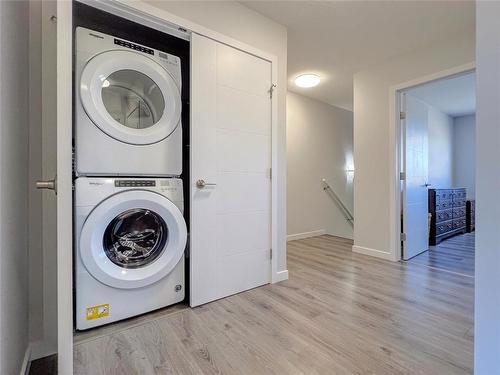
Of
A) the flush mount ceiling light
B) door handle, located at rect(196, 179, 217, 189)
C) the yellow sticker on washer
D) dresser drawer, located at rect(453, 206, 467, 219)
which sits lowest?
the yellow sticker on washer

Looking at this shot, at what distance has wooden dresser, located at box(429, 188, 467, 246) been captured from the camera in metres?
3.62

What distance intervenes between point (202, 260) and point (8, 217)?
3.61 ft

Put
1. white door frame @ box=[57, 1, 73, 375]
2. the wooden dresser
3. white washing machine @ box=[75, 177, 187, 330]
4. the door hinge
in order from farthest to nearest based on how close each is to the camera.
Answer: the wooden dresser
the door hinge
white washing machine @ box=[75, 177, 187, 330]
white door frame @ box=[57, 1, 73, 375]

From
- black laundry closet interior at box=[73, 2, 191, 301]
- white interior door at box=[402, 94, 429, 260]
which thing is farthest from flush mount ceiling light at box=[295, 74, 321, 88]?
black laundry closet interior at box=[73, 2, 191, 301]

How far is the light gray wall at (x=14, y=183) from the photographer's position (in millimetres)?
783

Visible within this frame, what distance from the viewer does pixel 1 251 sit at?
75cm

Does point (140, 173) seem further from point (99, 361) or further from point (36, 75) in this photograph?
point (99, 361)

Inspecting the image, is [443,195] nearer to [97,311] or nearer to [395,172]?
[395,172]

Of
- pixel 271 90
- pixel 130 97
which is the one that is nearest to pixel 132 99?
pixel 130 97

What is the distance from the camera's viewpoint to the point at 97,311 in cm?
143

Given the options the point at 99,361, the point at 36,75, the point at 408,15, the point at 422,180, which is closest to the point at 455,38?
the point at 408,15

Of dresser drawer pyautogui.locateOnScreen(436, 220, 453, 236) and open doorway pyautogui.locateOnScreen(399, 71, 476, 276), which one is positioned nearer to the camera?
open doorway pyautogui.locateOnScreen(399, 71, 476, 276)

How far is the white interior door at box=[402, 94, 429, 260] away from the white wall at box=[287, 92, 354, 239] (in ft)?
4.48

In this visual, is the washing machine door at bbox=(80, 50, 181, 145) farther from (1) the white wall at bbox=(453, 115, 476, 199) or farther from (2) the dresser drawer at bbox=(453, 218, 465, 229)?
(1) the white wall at bbox=(453, 115, 476, 199)
